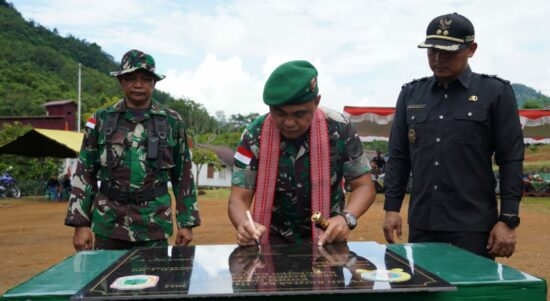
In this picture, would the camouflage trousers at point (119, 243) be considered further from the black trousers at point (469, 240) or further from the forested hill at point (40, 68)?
the forested hill at point (40, 68)

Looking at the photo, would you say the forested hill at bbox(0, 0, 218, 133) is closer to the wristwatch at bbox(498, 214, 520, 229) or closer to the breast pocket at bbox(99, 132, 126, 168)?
the breast pocket at bbox(99, 132, 126, 168)

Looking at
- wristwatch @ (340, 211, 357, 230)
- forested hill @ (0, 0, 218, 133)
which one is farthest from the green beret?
forested hill @ (0, 0, 218, 133)

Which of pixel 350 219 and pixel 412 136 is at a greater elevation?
pixel 412 136

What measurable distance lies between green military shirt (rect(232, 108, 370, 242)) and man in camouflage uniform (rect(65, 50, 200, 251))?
81 cm

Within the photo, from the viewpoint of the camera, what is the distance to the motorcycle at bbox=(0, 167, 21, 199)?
19.5 meters

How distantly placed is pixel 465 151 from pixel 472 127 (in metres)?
0.11

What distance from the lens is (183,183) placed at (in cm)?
344

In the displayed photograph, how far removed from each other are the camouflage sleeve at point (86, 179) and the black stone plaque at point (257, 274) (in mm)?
1214

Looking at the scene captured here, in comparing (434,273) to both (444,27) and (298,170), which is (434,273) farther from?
(444,27)

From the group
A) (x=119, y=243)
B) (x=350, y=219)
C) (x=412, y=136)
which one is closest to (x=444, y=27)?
(x=412, y=136)

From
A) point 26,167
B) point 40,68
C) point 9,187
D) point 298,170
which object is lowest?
point 9,187

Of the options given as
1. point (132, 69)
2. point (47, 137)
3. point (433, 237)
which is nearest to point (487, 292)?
point (433, 237)

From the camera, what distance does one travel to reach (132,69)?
3.22 metres

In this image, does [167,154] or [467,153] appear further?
[167,154]
